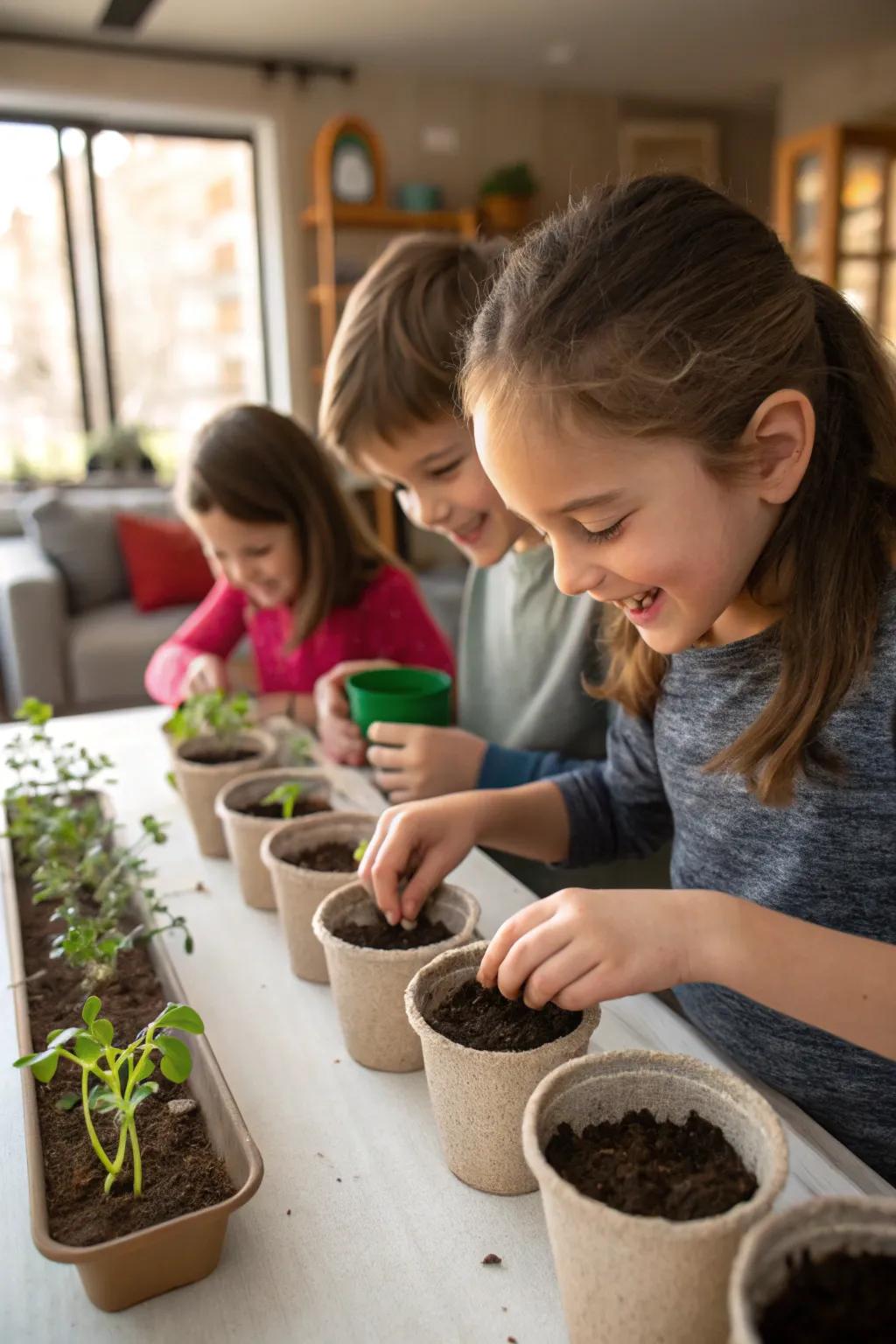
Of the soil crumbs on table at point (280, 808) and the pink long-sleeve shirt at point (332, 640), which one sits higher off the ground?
the pink long-sleeve shirt at point (332, 640)

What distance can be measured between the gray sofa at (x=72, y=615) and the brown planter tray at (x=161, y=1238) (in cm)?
292

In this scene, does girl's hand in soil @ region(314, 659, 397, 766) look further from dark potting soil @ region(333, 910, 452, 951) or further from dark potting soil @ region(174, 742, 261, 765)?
dark potting soil @ region(333, 910, 452, 951)

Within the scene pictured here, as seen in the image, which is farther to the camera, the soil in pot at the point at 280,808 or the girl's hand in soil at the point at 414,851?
the soil in pot at the point at 280,808

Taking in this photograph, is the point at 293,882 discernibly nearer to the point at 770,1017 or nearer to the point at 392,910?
the point at 392,910

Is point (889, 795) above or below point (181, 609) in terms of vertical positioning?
above

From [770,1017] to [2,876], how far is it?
73 cm

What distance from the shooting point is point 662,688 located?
979mm

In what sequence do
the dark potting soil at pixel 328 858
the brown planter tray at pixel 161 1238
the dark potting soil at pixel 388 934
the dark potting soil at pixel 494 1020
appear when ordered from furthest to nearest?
1. the dark potting soil at pixel 328 858
2. the dark potting soil at pixel 388 934
3. the dark potting soil at pixel 494 1020
4. the brown planter tray at pixel 161 1238

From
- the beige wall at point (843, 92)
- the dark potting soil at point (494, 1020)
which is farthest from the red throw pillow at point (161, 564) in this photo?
the beige wall at point (843, 92)

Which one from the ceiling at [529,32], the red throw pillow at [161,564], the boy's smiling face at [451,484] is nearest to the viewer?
the boy's smiling face at [451,484]

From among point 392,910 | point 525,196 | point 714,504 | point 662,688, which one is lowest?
point 392,910

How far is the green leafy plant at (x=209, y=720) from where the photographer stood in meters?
1.22

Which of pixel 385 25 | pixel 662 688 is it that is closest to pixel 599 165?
pixel 385 25

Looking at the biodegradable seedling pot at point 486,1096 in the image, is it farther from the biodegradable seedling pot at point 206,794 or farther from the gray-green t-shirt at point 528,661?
the gray-green t-shirt at point 528,661
